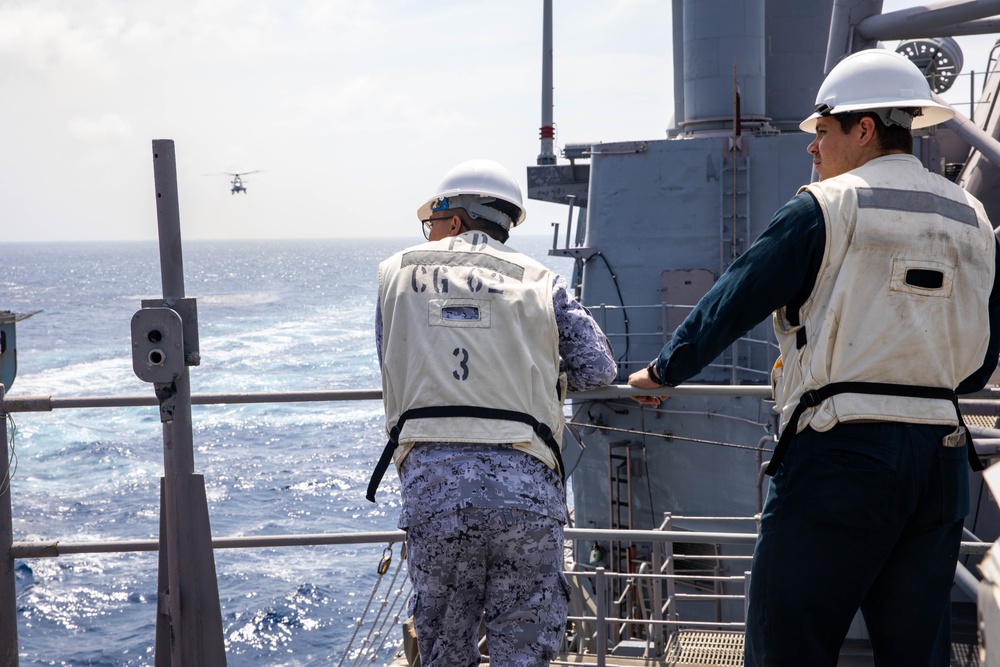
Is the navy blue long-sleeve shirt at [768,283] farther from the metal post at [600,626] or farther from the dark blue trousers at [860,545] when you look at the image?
the metal post at [600,626]

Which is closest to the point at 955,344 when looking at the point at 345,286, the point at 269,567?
the point at 269,567

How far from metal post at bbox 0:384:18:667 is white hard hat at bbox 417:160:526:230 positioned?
6.61 ft

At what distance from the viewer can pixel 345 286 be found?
109 m

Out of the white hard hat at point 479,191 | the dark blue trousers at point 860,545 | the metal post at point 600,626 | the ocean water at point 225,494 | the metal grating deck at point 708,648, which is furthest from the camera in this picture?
the ocean water at point 225,494

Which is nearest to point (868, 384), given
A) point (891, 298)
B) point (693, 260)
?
point (891, 298)

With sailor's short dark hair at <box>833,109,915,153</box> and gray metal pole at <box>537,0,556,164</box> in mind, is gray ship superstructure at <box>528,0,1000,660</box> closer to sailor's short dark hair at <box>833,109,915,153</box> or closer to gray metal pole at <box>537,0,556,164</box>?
gray metal pole at <box>537,0,556,164</box>

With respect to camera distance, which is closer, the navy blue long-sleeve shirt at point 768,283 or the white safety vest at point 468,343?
the navy blue long-sleeve shirt at point 768,283

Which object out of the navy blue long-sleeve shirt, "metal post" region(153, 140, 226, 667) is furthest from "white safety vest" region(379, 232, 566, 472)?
"metal post" region(153, 140, 226, 667)

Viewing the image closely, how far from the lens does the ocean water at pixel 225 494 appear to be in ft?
69.2

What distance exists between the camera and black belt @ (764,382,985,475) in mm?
2480

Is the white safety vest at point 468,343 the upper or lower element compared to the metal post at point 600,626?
upper

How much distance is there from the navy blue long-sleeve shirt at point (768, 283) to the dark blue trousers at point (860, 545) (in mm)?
341

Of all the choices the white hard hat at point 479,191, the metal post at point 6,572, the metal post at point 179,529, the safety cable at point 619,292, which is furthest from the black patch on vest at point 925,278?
the safety cable at point 619,292

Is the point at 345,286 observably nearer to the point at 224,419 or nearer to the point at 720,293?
the point at 224,419
